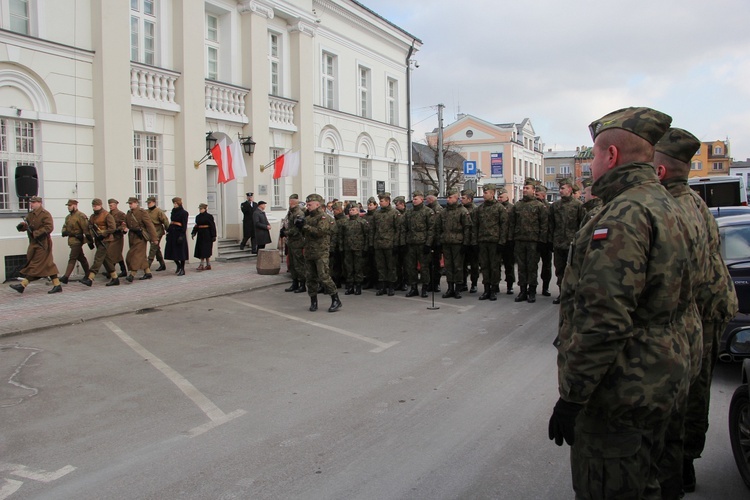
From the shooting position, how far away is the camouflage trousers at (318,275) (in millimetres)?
10164

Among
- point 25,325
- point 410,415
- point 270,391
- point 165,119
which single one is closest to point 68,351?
point 25,325

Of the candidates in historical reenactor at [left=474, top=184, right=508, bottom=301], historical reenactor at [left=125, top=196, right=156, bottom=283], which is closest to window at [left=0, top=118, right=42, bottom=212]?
historical reenactor at [left=125, top=196, right=156, bottom=283]

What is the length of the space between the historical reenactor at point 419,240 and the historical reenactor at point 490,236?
96 centimetres

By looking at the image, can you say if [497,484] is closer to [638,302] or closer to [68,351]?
[638,302]

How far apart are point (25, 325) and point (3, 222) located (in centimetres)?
512

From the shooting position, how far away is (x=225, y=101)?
59.6 feet

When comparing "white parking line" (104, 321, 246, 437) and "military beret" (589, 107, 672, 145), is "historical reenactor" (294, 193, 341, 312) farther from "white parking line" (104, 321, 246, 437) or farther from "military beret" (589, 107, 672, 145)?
"military beret" (589, 107, 672, 145)

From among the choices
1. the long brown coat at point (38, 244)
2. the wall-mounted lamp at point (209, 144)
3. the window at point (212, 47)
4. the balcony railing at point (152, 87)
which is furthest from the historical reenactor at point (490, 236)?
the window at point (212, 47)

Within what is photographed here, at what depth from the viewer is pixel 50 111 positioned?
44.4 ft

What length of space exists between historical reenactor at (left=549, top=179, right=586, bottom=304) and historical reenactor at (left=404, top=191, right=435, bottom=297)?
2.34m

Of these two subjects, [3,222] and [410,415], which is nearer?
[410,415]

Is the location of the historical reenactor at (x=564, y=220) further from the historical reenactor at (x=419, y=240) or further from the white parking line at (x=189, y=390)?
the white parking line at (x=189, y=390)

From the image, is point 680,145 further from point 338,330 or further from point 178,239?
point 178,239

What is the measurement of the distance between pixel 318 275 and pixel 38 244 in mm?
5761
